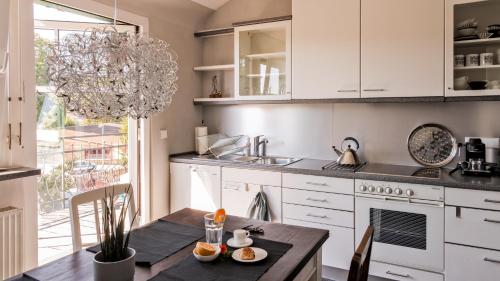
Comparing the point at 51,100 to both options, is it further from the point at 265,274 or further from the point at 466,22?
the point at 466,22

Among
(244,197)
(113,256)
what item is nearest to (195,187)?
(244,197)

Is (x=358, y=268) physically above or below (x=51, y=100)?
below

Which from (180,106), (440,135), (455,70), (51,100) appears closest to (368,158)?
(440,135)

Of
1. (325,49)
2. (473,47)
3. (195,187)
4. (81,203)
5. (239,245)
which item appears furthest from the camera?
(195,187)

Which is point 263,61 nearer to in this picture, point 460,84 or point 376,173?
point 376,173

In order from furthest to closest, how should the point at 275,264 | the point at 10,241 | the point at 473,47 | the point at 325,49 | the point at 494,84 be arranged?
the point at 325,49
the point at 473,47
the point at 494,84
the point at 10,241
the point at 275,264

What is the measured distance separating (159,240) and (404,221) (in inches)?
69.1

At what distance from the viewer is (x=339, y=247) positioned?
107 inches

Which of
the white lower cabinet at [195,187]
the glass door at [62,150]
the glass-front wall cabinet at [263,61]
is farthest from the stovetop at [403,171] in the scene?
the glass door at [62,150]

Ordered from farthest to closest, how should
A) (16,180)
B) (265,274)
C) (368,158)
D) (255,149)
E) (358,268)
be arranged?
(255,149), (368,158), (16,180), (265,274), (358,268)

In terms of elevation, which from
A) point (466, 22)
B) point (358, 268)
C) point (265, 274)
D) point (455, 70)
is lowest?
point (265, 274)

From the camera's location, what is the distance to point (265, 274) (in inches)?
50.3

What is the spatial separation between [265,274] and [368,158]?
6.89 feet

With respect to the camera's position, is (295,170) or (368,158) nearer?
(295,170)
